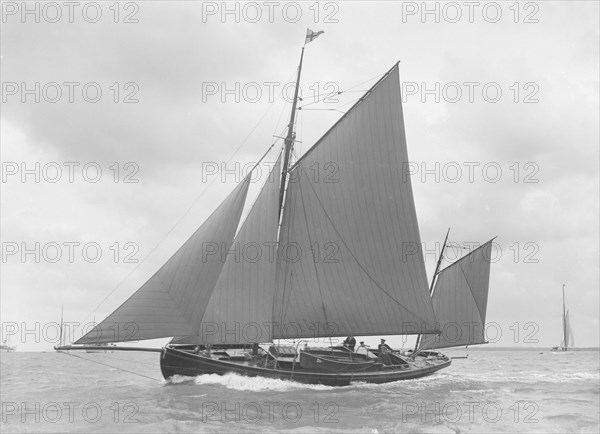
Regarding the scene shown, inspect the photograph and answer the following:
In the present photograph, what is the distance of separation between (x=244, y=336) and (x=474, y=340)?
81.5ft

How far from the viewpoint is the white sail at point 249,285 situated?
32.6m

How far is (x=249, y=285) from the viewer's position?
33.7 meters

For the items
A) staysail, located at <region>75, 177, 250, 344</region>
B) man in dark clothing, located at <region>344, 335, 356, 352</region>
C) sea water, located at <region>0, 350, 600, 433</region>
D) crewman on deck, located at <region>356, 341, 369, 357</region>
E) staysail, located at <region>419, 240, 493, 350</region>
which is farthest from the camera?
staysail, located at <region>419, 240, 493, 350</region>

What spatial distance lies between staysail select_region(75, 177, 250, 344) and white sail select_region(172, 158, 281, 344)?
619 mm

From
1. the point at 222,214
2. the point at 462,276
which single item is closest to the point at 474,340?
the point at 462,276

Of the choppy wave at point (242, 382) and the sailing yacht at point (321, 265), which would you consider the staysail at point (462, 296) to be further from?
the choppy wave at point (242, 382)

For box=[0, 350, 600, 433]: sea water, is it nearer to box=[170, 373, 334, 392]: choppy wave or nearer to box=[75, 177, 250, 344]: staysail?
box=[170, 373, 334, 392]: choppy wave

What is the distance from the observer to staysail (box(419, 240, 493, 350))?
5103 cm

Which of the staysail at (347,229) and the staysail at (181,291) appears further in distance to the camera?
the staysail at (347,229)

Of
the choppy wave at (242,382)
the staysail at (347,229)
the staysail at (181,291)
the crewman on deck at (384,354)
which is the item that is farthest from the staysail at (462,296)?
the staysail at (181,291)

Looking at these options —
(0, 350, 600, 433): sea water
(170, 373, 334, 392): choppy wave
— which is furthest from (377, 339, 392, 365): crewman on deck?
(170, 373, 334, 392): choppy wave

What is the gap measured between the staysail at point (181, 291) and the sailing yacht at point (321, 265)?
3.9 inches

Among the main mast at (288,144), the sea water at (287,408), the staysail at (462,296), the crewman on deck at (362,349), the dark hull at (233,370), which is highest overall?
the main mast at (288,144)

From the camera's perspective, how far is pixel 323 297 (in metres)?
35.8
